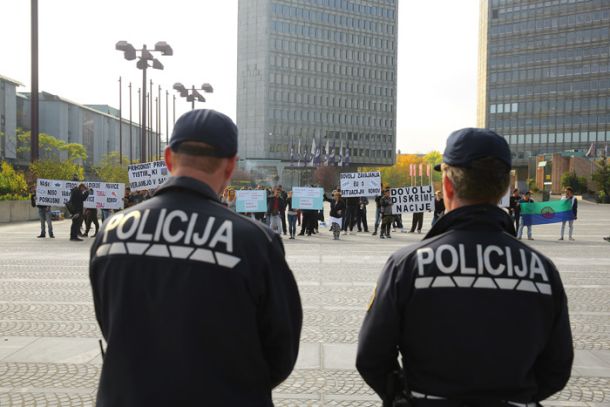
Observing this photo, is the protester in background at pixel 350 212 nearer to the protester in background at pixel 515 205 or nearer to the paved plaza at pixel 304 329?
the protester in background at pixel 515 205

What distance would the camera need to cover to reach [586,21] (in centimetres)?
11794

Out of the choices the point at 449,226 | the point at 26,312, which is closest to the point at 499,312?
the point at 449,226

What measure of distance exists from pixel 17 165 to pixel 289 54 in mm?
62558

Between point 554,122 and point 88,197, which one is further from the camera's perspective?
point 554,122

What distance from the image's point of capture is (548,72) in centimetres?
12256

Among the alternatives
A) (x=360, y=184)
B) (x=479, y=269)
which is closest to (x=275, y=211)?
(x=360, y=184)

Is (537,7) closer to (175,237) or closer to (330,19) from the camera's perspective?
(330,19)

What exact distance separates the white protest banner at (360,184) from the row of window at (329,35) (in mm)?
110807

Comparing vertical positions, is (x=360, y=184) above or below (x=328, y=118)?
below

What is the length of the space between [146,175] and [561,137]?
378 ft

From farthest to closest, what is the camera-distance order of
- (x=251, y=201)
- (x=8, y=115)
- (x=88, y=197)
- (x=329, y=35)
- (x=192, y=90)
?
1. (x=329, y=35)
2. (x=8, y=115)
3. (x=192, y=90)
4. (x=251, y=201)
5. (x=88, y=197)

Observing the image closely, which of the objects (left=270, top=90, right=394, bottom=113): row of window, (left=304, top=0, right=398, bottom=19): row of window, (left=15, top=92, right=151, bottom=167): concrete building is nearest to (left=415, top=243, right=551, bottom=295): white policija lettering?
(left=15, top=92, right=151, bottom=167): concrete building

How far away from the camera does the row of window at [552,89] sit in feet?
388

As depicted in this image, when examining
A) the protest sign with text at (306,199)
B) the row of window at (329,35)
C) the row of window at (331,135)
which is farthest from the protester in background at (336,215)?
the row of window at (329,35)
